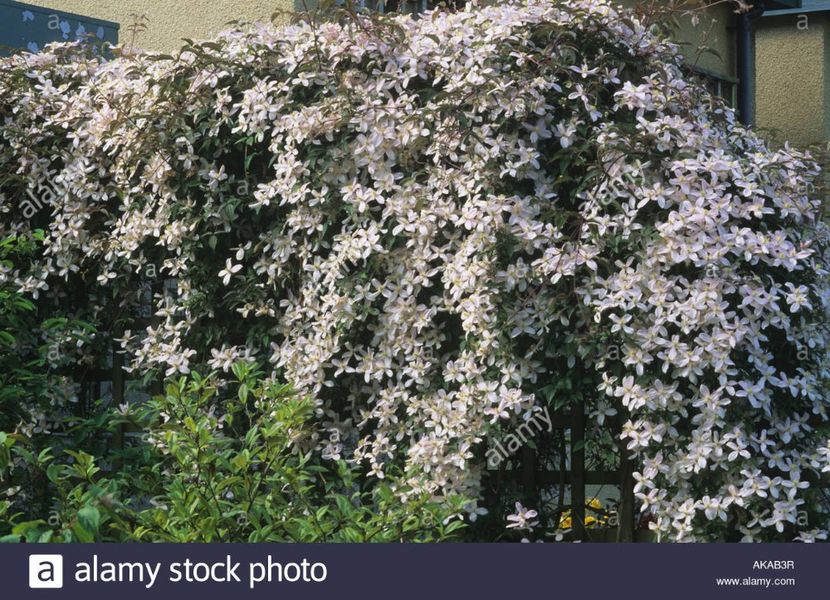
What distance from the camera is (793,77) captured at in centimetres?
997

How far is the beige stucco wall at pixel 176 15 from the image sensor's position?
6191 mm

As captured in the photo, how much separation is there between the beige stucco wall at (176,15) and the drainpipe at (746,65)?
487cm

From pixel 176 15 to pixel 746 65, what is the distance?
5.08m

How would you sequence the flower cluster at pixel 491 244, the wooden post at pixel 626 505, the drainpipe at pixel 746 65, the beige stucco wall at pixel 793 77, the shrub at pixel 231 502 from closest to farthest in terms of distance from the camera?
the shrub at pixel 231 502 → the flower cluster at pixel 491 244 → the wooden post at pixel 626 505 → the drainpipe at pixel 746 65 → the beige stucco wall at pixel 793 77

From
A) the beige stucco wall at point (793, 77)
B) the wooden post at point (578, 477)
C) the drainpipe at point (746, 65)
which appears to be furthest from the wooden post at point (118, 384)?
the beige stucco wall at point (793, 77)

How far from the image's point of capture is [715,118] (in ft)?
13.4

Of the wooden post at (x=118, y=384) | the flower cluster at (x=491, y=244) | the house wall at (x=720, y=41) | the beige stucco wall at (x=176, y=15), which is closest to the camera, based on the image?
the flower cluster at (x=491, y=244)

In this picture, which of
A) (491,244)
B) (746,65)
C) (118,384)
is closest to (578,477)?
(491,244)

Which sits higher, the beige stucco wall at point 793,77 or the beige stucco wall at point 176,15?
the beige stucco wall at point 793,77

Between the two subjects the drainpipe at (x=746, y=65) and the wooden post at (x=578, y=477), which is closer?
the wooden post at (x=578, y=477)

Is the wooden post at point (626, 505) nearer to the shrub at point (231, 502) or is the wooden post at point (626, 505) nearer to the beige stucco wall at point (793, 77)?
the shrub at point (231, 502)

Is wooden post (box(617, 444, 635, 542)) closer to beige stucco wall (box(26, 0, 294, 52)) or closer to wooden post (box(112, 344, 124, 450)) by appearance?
wooden post (box(112, 344, 124, 450))

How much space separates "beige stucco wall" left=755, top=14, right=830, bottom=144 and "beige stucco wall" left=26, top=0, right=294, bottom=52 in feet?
17.3

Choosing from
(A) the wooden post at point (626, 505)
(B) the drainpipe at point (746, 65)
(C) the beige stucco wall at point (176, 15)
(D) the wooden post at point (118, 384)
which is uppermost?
(B) the drainpipe at point (746, 65)
